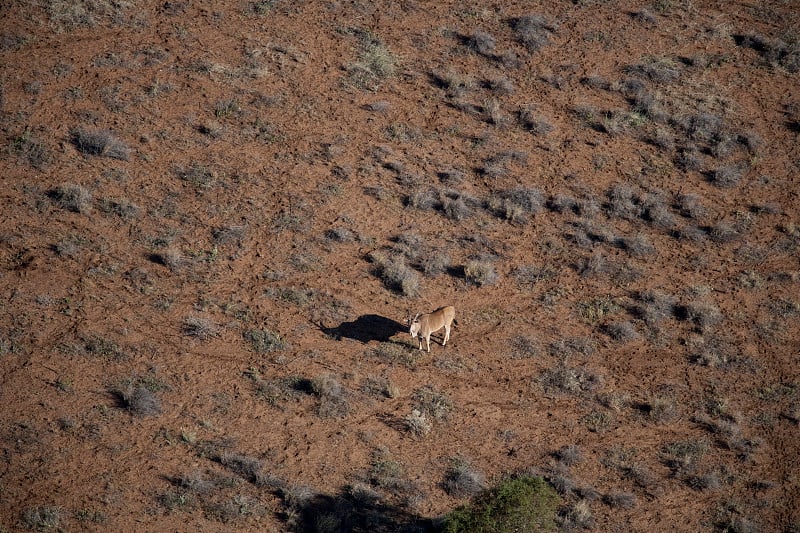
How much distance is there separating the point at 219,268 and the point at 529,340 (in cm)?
957

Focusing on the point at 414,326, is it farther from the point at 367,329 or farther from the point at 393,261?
the point at 393,261

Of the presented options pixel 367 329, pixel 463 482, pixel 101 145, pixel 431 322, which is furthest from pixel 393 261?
pixel 101 145

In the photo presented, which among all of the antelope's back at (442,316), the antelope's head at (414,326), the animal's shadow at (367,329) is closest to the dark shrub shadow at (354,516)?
the antelope's head at (414,326)

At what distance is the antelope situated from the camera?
22.6 metres

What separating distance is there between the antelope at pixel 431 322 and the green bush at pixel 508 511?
5061 mm

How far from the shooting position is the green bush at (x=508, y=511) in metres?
18.6

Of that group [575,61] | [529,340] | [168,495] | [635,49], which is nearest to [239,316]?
[168,495]

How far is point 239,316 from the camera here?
2388 centimetres

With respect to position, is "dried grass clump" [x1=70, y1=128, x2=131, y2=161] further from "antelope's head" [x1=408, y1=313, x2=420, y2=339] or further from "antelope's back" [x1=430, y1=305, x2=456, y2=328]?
"antelope's back" [x1=430, y1=305, x2=456, y2=328]

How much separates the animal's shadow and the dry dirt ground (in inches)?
2.8

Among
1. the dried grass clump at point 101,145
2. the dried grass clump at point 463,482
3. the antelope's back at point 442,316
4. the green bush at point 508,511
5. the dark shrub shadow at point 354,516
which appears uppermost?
the antelope's back at point 442,316

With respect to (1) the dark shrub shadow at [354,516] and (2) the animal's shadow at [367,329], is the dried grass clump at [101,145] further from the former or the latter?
(1) the dark shrub shadow at [354,516]

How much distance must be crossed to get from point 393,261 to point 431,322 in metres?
3.32

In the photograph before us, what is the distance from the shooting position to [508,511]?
18.7 m
